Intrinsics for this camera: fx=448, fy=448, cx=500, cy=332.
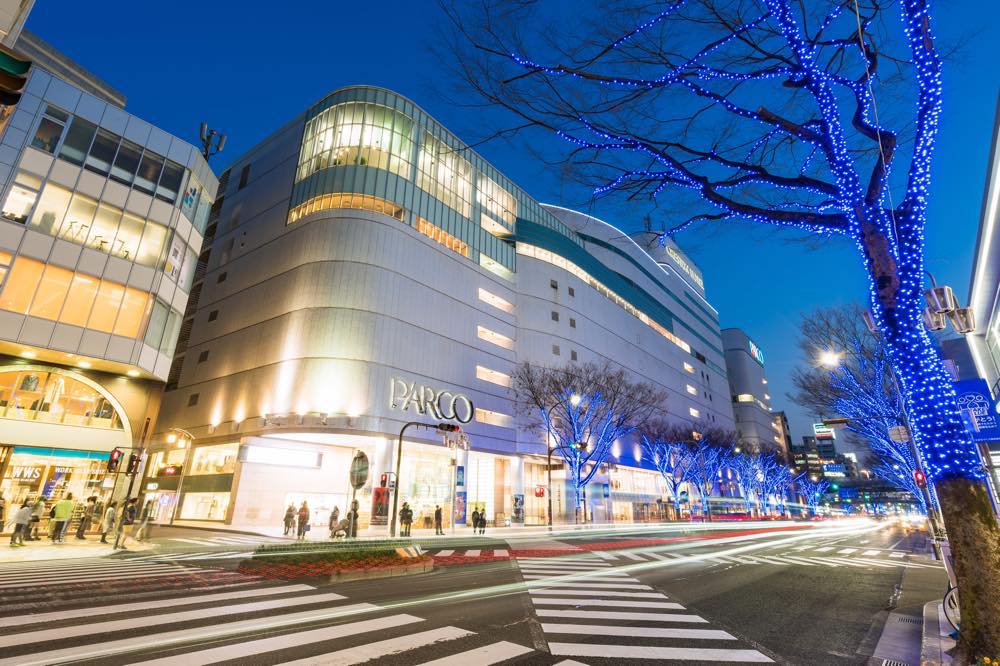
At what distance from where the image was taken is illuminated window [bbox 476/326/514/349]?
43231 millimetres

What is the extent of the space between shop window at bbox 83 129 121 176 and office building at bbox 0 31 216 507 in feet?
0.19

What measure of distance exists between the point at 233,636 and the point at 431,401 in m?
30.6

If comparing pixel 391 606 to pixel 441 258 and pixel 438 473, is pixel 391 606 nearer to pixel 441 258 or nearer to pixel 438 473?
pixel 438 473

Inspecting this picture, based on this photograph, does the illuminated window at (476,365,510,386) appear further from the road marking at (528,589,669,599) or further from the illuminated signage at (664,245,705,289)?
the illuminated signage at (664,245,705,289)

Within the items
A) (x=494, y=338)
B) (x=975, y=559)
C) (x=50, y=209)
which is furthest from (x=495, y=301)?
(x=975, y=559)

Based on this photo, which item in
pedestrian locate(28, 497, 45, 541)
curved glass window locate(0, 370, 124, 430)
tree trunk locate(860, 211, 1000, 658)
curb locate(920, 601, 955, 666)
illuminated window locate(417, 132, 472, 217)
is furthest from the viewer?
illuminated window locate(417, 132, 472, 217)

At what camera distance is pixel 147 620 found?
6.33 meters

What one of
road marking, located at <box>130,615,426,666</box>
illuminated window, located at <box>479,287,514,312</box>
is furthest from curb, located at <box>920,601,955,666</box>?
illuminated window, located at <box>479,287,514,312</box>

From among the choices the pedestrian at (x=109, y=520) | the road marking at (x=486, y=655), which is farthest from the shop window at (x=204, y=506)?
the road marking at (x=486, y=655)

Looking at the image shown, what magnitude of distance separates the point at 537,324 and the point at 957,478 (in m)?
43.4

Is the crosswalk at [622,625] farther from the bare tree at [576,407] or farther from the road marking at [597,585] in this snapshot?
the bare tree at [576,407]

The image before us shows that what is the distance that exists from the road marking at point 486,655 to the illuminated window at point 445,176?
40301mm

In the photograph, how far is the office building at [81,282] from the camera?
21.6 meters

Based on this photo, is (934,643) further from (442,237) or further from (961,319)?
(442,237)
